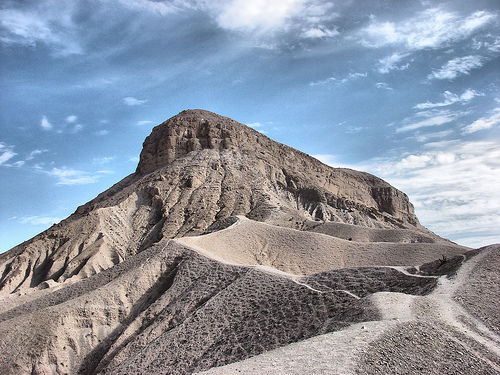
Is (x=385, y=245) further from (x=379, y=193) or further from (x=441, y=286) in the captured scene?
(x=379, y=193)

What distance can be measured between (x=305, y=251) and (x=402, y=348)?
1834 centimetres

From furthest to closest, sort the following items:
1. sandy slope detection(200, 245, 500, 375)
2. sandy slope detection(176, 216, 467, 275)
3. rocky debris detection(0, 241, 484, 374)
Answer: sandy slope detection(176, 216, 467, 275) < rocky debris detection(0, 241, 484, 374) < sandy slope detection(200, 245, 500, 375)

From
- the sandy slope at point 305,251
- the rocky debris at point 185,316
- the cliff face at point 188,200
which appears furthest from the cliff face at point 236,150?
the rocky debris at point 185,316

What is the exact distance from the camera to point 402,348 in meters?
9.81

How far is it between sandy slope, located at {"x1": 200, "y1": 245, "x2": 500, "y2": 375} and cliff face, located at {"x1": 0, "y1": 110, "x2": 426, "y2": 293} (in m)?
23.4

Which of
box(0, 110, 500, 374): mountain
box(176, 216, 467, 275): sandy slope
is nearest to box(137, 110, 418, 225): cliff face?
box(0, 110, 500, 374): mountain

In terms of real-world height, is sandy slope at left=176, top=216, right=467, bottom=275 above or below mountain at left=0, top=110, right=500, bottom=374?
above

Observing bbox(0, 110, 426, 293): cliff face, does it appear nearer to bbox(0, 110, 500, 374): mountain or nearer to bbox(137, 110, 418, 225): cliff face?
bbox(137, 110, 418, 225): cliff face

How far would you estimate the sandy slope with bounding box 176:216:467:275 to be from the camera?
26594 mm

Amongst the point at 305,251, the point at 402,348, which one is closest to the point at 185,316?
the point at 402,348

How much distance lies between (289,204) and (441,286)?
40.9 metres

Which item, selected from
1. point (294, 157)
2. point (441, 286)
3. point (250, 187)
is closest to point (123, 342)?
point (441, 286)

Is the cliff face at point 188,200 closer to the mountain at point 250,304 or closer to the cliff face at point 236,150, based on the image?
the cliff face at point 236,150

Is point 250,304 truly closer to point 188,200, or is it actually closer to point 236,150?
point 188,200
